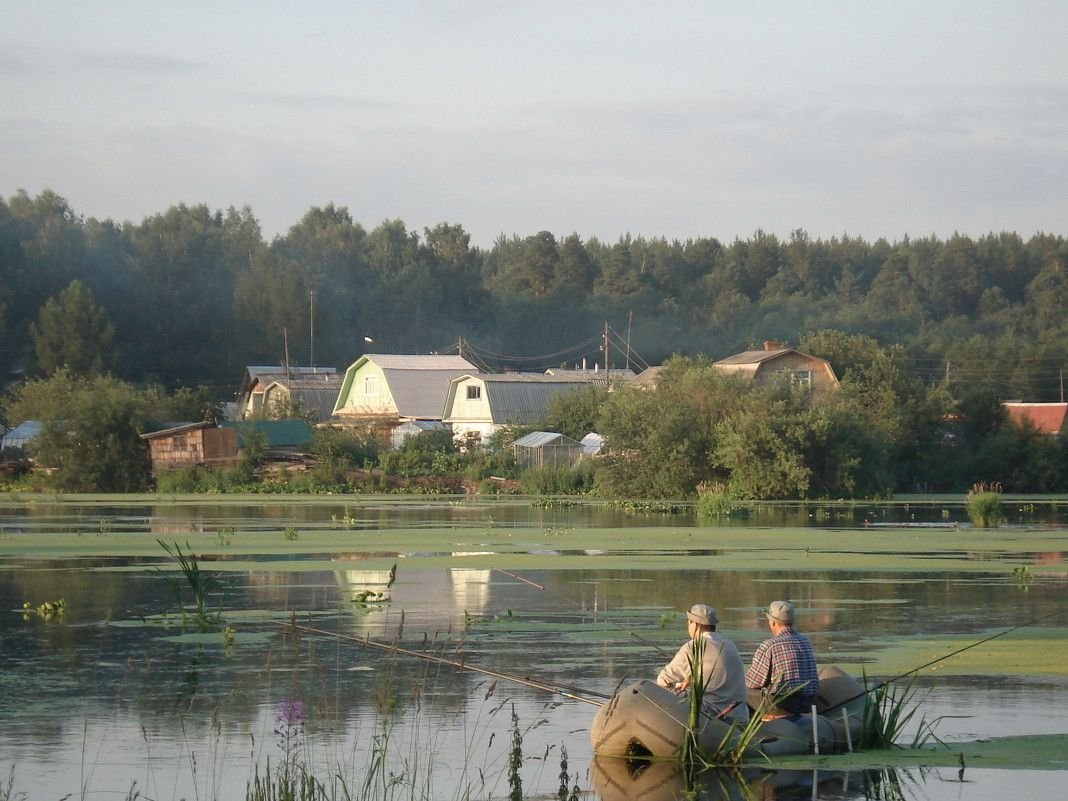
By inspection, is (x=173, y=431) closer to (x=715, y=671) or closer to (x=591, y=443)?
(x=591, y=443)

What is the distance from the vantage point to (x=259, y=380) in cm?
8325

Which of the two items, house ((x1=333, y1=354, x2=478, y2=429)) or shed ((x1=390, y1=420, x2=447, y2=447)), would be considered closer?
shed ((x1=390, y1=420, x2=447, y2=447))

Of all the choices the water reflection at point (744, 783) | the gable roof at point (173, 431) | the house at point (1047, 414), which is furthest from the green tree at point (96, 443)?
the water reflection at point (744, 783)

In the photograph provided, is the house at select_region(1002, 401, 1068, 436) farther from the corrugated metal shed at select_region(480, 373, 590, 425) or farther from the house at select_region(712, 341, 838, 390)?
the corrugated metal shed at select_region(480, 373, 590, 425)

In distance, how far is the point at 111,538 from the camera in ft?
103

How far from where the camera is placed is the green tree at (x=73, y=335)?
82.4 m

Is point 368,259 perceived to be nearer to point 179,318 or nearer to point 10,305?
point 179,318

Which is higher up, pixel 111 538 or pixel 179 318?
pixel 179 318

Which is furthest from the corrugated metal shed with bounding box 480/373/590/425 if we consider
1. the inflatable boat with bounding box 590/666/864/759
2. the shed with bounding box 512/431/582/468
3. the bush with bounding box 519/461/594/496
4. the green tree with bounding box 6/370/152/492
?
the inflatable boat with bounding box 590/666/864/759

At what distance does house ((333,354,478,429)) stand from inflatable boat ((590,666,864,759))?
64932 millimetres

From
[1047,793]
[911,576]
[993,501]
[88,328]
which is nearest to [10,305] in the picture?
[88,328]

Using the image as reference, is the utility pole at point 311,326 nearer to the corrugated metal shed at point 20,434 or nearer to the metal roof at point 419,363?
the metal roof at point 419,363

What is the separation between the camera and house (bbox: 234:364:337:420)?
8212cm

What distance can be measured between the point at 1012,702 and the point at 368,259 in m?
99.8
